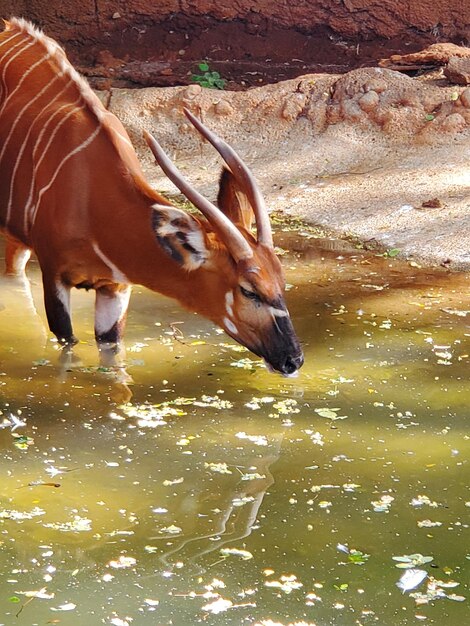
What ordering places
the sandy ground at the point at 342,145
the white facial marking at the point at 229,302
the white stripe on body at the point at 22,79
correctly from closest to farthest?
the white facial marking at the point at 229,302, the white stripe on body at the point at 22,79, the sandy ground at the point at 342,145

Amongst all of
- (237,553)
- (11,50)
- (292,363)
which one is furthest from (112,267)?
(237,553)

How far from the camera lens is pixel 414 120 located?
9.92 m

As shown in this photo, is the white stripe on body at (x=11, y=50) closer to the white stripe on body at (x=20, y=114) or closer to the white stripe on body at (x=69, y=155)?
the white stripe on body at (x=20, y=114)

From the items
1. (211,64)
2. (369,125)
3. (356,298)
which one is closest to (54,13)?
(211,64)

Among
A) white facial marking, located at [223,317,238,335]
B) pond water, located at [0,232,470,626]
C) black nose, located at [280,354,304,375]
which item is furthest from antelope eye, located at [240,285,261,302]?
pond water, located at [0,232,470,626]

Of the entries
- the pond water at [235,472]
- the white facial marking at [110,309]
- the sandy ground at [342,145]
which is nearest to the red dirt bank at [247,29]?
the sandy ground at [342,145]

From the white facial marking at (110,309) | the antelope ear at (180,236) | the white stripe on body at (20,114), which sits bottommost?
the white facial marking at (110,309)

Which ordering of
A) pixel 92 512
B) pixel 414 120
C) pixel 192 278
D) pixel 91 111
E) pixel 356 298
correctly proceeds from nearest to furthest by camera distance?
pixel 92 512 → pixel 192 278 → pixel 91 111 → pixel 356 298 → pixel 414 120

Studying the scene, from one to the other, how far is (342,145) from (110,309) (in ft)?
14.9

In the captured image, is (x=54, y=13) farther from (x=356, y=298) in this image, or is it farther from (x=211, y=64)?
(x=356, y=298)

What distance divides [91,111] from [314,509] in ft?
8.06

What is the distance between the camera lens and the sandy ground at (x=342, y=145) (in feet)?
28.6

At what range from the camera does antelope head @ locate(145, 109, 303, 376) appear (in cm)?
506

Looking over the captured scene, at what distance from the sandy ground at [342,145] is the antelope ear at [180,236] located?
10.7 ft
